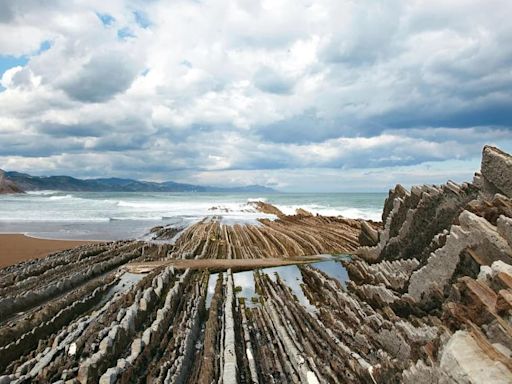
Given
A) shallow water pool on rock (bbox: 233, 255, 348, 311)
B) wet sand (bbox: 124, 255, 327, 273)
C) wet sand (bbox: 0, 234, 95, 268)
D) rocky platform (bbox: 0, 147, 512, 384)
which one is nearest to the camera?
rocky platform (bbox: 0, 147, 512, 384)

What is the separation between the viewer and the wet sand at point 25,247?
1935cm

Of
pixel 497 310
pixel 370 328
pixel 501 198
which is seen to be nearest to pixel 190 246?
pixel 370 328

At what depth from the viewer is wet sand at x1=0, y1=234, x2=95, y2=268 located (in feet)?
63.5

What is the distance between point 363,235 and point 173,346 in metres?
12.7

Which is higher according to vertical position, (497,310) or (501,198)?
(501,198)

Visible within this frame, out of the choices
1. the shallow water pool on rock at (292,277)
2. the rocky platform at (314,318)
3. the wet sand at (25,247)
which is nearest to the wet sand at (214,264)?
the shallow water pool on rock at (292,277)

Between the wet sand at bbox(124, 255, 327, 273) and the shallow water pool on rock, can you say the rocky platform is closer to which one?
the shallow water pool on rock

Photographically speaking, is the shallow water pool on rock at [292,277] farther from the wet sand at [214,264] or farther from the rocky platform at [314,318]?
the wet sand at [214,264]

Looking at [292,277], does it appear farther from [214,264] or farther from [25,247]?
[25,247]

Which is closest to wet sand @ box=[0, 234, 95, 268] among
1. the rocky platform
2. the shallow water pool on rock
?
the rocky platform

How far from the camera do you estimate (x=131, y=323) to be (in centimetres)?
882

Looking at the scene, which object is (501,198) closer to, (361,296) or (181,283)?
(361,296)

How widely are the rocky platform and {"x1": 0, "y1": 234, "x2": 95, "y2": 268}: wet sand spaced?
5.49m

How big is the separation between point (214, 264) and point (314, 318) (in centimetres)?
715
